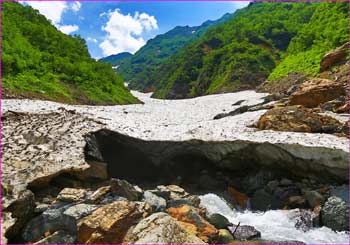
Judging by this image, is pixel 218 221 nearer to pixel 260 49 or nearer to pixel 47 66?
pixel 47 66

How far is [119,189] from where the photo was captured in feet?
40.8

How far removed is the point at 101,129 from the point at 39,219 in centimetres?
766

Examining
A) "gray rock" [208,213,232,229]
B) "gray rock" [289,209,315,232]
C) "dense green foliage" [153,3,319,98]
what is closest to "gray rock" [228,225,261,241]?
"gray rock" [208,213,232,229]

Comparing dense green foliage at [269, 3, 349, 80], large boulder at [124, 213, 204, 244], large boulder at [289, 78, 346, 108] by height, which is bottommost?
large boulder at [124, 213, 204, 244]

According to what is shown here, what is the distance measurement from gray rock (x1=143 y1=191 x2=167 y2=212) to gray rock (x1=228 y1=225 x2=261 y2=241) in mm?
2519

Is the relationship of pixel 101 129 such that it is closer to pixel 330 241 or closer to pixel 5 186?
pixel 5 186

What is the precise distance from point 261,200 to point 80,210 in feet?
25.8

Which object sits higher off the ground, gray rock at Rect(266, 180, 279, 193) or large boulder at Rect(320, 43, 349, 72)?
large boulder at Rect(320, 43, 349, 72)

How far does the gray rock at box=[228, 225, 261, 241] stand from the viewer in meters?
11.9

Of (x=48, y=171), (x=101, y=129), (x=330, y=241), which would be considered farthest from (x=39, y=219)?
(x=330, y=241)

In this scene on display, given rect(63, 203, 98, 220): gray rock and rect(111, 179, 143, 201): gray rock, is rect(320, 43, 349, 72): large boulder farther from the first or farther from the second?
rect(63, 203, 98, 220): gray rock

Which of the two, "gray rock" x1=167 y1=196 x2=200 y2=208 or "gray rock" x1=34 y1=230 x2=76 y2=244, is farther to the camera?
"gray rock" x1=167 y1=196 x2=200 y2=208

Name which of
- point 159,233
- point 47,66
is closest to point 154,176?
point 159,233

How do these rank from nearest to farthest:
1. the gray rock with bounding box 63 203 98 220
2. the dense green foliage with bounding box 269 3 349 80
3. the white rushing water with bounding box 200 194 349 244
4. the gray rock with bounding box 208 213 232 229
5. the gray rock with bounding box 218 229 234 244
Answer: the gray rock with bounding box 63 203 98 220 < the gray rock with bounding box 218 229 234 244 < the white rushing water with bounding box 200 194 349 244 < the gray rock with bounding box 208 213 232 229 < the dense green foliage with bounding box 269 3 349 80
